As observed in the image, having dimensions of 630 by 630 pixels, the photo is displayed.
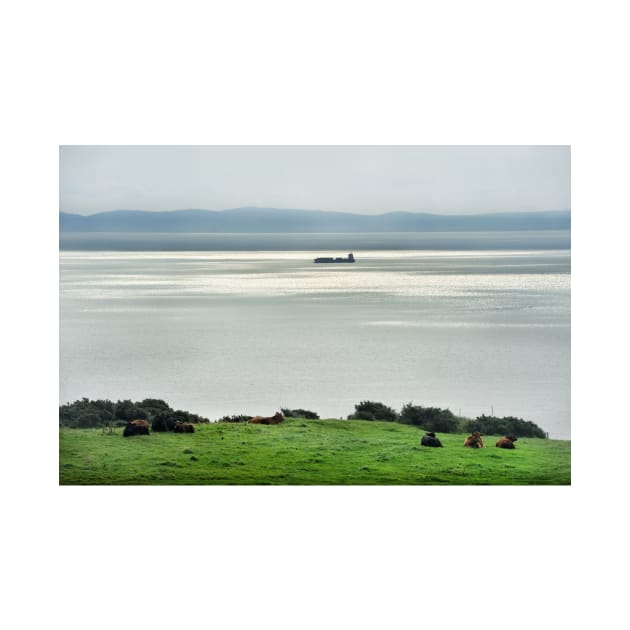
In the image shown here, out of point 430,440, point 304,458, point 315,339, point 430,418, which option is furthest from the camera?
point 315,339

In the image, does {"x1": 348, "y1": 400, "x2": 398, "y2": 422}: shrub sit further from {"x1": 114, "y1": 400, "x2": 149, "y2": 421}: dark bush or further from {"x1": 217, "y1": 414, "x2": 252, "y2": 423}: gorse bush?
{"x1": 114, "y1": 400, "x2": 149, "y2": 421}: dark bush

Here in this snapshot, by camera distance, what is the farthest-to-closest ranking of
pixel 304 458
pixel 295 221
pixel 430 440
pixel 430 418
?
pixel 295 221
pixel 430 418
pixel 430 440
pixel 304 458

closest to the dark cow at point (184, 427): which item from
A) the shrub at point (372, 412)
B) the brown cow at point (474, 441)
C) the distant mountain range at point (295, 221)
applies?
the shrub at point (372, 412)

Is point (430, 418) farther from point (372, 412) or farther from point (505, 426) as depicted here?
point (505, 426)

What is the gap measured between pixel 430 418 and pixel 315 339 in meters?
1.91

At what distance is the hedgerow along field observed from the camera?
14.8 meters

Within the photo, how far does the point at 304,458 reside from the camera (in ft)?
48.6

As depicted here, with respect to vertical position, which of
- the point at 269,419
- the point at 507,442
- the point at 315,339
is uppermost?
the point at 315,339

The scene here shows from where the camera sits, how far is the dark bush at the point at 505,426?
49.8 feet

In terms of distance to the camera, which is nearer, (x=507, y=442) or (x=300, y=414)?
(x=507, y=442)

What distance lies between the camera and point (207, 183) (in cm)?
1552

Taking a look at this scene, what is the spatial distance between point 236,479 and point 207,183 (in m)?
4.10

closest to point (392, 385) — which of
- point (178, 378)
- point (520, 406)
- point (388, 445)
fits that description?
point (388, 445)

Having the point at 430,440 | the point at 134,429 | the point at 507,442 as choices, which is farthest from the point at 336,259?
the point at 134,429
